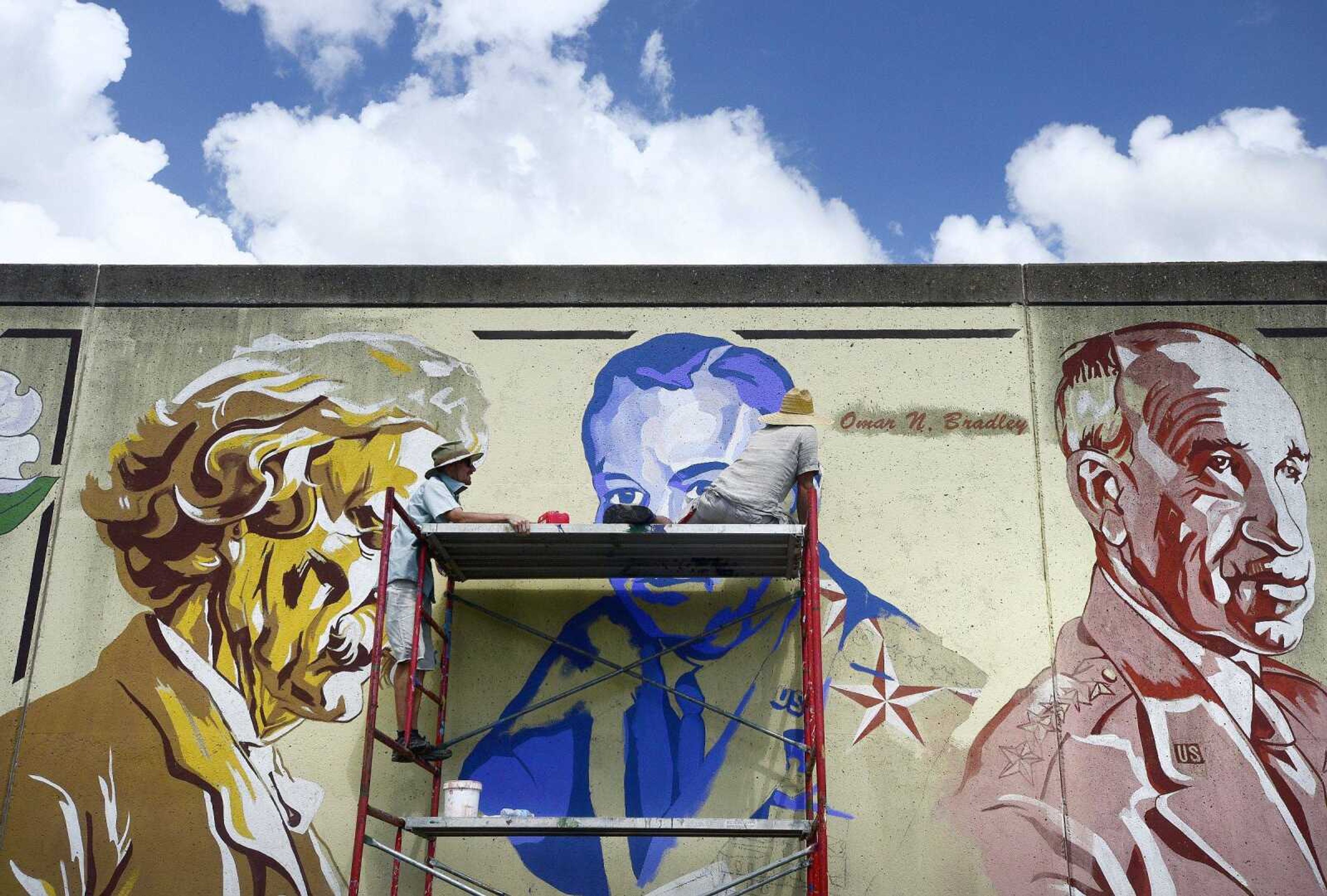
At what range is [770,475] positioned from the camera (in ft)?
24.9

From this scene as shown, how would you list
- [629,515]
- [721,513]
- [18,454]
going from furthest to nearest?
1. [18,454]
2. [721,513]
3. [629,515]

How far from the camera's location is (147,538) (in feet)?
27.8

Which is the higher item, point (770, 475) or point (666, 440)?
point (666, 440)

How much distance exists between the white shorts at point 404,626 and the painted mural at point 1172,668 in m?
3.11

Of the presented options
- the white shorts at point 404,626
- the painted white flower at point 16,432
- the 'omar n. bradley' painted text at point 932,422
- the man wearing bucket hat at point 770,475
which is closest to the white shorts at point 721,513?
the man wearing bucket hat at point 770,475

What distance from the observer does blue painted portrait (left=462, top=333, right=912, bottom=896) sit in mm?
7770

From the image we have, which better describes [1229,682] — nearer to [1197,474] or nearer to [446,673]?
[1197,474]

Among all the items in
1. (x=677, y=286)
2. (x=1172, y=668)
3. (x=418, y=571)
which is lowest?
(x=1172, y=668)

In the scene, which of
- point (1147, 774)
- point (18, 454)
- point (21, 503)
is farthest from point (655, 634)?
point (18, 454)

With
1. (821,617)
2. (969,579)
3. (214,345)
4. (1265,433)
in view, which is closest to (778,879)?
(821,617)

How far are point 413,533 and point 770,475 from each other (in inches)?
80.2

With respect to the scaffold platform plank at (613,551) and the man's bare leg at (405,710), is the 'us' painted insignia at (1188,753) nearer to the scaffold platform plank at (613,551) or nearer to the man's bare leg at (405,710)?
the scaffold platform plank at (613,551)

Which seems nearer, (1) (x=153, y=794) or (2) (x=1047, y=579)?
(1) (x=153, y=794)

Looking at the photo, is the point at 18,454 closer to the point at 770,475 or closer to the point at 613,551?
the point at 613,551
